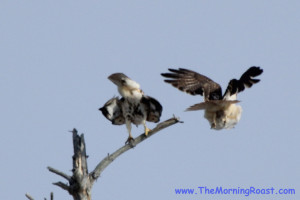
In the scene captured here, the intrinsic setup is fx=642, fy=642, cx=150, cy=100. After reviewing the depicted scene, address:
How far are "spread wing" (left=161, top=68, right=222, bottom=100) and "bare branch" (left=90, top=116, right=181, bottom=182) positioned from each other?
7.54 ft

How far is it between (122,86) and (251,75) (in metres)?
2.83

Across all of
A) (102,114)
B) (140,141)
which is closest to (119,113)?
(102,114)

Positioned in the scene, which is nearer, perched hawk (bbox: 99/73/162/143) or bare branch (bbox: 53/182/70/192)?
bare branch (bbox: 53/182/70/192)

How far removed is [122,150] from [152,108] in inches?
73.9

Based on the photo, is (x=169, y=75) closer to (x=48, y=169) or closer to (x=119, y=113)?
(x=119, y=113)

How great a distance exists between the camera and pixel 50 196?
9578 mm

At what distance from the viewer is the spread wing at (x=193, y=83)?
13773mm

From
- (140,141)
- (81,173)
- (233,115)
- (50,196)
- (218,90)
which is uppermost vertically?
(218,90)

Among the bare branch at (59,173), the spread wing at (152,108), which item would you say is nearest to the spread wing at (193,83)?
the spread wing at (152,108)

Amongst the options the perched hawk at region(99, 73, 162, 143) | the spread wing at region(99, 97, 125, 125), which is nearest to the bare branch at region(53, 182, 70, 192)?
the perched hawk at region(99, 73, 162, 143)

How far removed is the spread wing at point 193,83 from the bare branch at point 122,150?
7.54 ft

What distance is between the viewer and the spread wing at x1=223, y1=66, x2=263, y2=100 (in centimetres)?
1316

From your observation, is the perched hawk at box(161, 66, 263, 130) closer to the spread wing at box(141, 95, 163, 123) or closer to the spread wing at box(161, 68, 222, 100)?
the spread wing at box(161, 68, 222, 100)

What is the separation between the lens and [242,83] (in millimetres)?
13328
